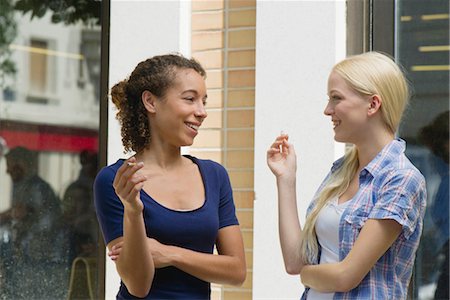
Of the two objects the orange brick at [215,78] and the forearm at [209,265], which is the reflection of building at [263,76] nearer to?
the orange brick at [215,78]

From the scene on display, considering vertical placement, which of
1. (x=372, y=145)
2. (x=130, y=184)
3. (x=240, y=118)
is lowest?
(x=130, y=184)

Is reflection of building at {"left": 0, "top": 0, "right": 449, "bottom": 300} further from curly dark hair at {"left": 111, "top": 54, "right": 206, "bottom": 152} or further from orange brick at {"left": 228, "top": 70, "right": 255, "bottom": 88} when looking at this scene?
curly dark hair at {"left": 111, "top": 54, "right": 206, "bottom": 152}

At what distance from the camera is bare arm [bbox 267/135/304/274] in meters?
3.24

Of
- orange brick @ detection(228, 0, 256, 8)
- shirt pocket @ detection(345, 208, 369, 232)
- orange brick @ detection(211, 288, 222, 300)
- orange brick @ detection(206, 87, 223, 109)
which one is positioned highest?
orange brick @ detection(228, 0, 256, 8)

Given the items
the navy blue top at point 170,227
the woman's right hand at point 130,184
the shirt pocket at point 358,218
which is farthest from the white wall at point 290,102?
the woman's right hand at point 130,184

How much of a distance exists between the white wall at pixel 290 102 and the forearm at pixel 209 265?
131 centimetres

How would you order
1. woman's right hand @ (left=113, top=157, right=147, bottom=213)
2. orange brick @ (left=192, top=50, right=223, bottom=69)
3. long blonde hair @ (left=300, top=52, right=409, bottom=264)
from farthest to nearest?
1. orange brick @ (left=192, top=50, right=223, bottom=69)
2. long blonde hair @ (left=300, top=52, right=409, bottom=264)
3. woman's right hand @ (left=113, top=157, right=147, bottom=213)

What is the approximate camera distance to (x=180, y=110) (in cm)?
323

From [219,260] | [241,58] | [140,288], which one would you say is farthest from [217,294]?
[140,288]

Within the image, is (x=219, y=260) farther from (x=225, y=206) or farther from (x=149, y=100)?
(x=149, y=100)

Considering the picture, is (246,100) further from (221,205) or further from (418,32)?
(221,205)

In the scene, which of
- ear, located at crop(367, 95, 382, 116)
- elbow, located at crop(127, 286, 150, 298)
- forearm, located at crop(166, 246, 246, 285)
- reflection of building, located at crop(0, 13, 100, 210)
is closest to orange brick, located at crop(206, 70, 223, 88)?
reflection of building, located at crop(0, 13, 100, 210)

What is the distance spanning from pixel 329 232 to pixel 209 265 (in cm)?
40

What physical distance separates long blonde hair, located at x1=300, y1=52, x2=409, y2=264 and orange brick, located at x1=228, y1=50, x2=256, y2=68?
1.69 metres
